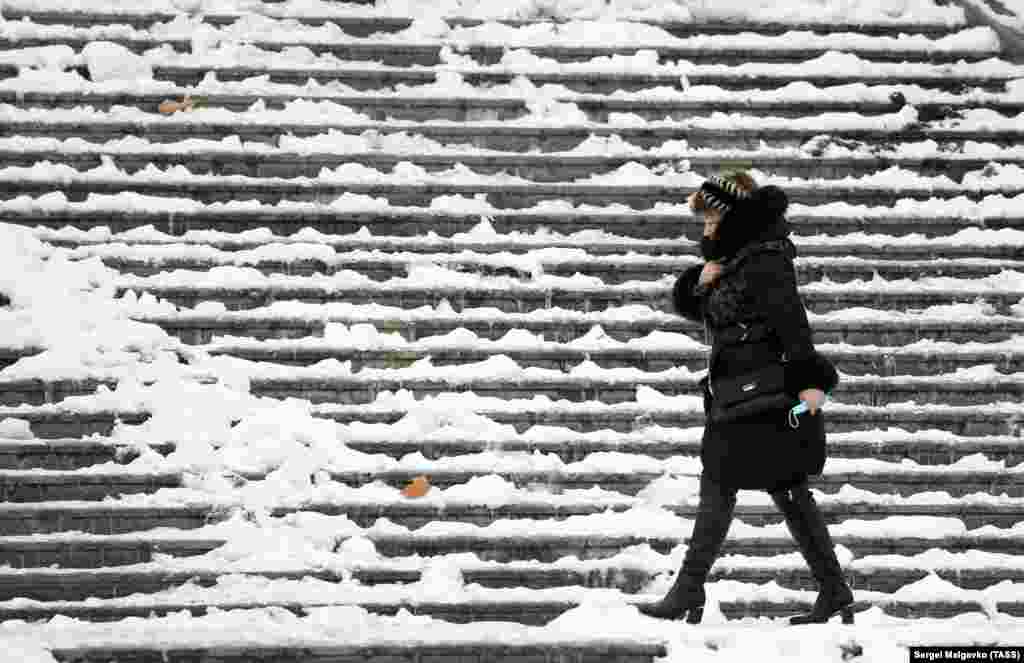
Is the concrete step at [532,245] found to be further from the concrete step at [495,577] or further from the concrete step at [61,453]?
the concrete step at [495,577]

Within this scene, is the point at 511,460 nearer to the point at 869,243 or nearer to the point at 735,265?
the point at 735,265

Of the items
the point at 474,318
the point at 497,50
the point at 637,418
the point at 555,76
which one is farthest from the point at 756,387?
the point at 497,50

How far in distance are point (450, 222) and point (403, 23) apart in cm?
182

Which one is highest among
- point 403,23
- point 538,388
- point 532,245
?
point 403,23

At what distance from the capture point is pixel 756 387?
16.6 ft

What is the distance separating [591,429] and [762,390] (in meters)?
1.68

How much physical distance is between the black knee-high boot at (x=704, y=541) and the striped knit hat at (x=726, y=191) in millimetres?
1002

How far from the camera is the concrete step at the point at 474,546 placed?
593 centimetres

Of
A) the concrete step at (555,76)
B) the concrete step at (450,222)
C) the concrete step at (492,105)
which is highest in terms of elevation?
the concrete step at (555,76)

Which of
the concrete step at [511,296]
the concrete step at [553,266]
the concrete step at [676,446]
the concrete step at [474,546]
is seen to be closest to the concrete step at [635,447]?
the concrete step at [676,446]

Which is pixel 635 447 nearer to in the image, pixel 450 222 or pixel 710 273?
pixel 710 273

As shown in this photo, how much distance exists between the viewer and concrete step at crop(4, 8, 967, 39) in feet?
28.1

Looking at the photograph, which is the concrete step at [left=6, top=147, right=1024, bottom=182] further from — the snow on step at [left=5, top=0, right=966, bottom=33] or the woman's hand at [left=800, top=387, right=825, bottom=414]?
the woman's hand at [left=800, top=387, right=825, bottom=414]

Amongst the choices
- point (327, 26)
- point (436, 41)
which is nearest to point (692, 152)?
point (436, 41)
